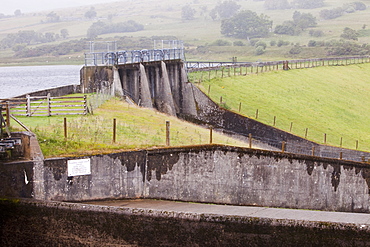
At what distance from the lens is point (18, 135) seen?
21.9 meters

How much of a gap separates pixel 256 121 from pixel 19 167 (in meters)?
24.6

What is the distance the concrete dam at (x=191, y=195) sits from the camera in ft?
59.4

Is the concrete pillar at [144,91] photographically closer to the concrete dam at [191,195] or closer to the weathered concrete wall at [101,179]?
the concrete dam at [191,195]

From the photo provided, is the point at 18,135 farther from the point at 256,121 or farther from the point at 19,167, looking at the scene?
the point at 256,121

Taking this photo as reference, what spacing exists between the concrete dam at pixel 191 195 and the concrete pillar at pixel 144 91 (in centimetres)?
1851

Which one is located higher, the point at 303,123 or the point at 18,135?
the point at 18,135

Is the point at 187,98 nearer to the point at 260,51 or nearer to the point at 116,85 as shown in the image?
the point at 116,85

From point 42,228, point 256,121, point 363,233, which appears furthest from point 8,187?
point 256,121

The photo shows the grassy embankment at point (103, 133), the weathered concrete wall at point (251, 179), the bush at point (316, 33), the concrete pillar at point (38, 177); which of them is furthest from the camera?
the bush at point (316, 33)

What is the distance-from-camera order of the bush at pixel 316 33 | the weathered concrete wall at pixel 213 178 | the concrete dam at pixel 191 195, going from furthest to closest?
1. the bush at pixel 316 33
2. the weathered concrete wall at pixel 213 178
3. the concrete dam at pixel 191 195

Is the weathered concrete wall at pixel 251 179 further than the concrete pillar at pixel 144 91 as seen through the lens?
No

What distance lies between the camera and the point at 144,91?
1710 inches

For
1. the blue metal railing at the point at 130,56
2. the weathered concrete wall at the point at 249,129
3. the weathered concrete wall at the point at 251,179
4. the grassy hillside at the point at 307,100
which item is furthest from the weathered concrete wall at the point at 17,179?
the grassy hillside at the point at 307,100

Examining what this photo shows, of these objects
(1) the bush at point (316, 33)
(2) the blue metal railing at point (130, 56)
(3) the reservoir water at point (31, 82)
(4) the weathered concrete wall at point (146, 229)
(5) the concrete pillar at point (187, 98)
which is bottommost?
(3) the reservoir water at point (31, 82)
